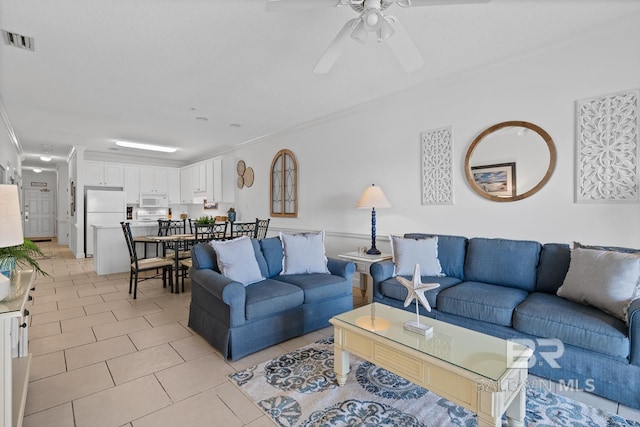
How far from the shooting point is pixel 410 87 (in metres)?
3.77

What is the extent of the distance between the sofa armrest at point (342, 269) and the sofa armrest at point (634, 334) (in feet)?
6.86

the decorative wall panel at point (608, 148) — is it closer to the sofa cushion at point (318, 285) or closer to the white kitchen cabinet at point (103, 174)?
the sofa cushion at point (318, 285)

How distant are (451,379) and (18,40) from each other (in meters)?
3.98

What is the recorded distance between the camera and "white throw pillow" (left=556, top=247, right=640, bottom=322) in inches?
79.0

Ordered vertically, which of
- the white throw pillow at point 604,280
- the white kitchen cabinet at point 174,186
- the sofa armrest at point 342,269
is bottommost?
the sofa armrest at point 342,269

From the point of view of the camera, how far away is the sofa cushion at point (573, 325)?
1.89 metres

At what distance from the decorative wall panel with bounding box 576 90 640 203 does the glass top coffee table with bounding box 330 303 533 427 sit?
67.7 inches

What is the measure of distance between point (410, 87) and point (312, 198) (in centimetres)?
223

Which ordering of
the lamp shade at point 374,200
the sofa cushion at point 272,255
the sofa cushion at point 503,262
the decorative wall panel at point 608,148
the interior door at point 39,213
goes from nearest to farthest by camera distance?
1. the decorative wall panel at point 608,148
2. the sofa cushion at point 503,262
3. the sofa cushion at point 272,255
4. the lamp shade at point 374,200
5. the interior door at point 39,213

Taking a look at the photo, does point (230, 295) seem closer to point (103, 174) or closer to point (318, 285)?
point (318, 285)

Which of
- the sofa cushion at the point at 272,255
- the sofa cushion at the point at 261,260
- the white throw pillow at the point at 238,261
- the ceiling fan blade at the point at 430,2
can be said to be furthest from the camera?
the sofa cushion at the point at 272,255

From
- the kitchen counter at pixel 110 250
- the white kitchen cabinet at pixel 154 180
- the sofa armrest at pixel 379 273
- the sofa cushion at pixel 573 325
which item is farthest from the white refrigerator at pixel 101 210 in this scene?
the sofa cushion at pixel 573 325

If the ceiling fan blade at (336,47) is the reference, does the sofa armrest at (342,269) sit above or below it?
below

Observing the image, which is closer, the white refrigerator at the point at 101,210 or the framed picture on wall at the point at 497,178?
the framed picture on wall at the point at 497,178
